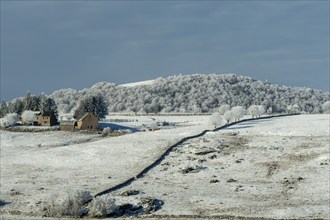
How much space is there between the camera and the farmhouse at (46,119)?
438ft

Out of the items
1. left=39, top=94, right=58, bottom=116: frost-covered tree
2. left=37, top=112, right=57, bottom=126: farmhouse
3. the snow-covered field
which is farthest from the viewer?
left=39, top=94, right=58, bottom=116: frost-covered tree

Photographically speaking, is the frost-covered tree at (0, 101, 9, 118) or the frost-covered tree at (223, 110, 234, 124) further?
the frost-covered tree at (0, 101, 9, 118)

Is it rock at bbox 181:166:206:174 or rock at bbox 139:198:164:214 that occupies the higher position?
rock at bbox 181:166:206:174

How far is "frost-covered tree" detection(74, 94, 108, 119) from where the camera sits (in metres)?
152

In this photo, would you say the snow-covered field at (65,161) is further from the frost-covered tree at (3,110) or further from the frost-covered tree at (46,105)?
the frost-covered tree at (3,110)

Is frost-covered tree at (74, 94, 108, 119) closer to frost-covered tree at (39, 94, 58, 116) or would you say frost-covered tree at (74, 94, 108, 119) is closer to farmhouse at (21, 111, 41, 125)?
frost-covered tree at (39, 94, 58, 116)

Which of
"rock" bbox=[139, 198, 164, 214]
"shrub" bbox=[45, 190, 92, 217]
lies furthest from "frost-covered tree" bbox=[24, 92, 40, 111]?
"rock" bbox=[139, 198, 164, 214]

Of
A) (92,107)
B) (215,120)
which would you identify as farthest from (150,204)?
(92,107)

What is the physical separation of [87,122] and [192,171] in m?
58.1

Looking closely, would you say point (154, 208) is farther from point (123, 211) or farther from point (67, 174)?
point (67, 174)

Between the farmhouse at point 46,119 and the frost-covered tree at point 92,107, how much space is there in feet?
51.8

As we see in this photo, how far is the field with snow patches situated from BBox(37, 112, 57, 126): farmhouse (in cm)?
2461

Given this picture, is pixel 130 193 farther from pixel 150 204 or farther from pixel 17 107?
pixel 17 107

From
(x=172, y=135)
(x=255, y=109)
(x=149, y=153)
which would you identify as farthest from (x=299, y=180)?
(x=255, y=109)
